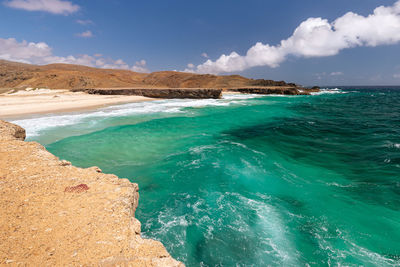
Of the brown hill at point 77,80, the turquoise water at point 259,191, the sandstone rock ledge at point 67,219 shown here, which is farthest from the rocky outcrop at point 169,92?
the sandstone rock ledge at point 67,219

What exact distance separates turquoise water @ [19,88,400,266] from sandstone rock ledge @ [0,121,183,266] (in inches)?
64.2

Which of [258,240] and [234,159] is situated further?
[234,159]

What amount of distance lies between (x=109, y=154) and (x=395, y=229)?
35.2 ft

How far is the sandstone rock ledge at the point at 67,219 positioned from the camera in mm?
2277

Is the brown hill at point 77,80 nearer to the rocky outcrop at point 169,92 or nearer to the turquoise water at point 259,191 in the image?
the rocky outcrop at point 169,92

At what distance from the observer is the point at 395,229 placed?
4.69 m

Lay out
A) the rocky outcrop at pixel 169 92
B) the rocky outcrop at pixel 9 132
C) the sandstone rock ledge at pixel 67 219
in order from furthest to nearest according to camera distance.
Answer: the rocky outcrop at pixel 169 92, the rocky outcrop at pixel 9 132, the sandstone rock ledge at pixel 67 219

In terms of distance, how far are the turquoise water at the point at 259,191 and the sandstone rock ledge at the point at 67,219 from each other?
5.35ft

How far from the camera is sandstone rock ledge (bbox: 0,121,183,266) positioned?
7.47 feet

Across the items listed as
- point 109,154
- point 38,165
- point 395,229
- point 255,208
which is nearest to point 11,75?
point 109,154

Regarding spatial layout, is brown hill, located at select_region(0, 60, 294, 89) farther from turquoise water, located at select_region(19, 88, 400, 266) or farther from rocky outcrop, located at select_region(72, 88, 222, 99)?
turquoise water, located at select_region(19, 88, 400, 266)

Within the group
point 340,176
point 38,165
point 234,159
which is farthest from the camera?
point 234,159

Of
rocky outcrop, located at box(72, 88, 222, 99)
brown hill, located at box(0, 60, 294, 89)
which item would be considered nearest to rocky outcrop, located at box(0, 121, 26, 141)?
rocky outcrop, located at box(72, 88, 222, 99)

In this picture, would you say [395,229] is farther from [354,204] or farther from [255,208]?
[255,208]
